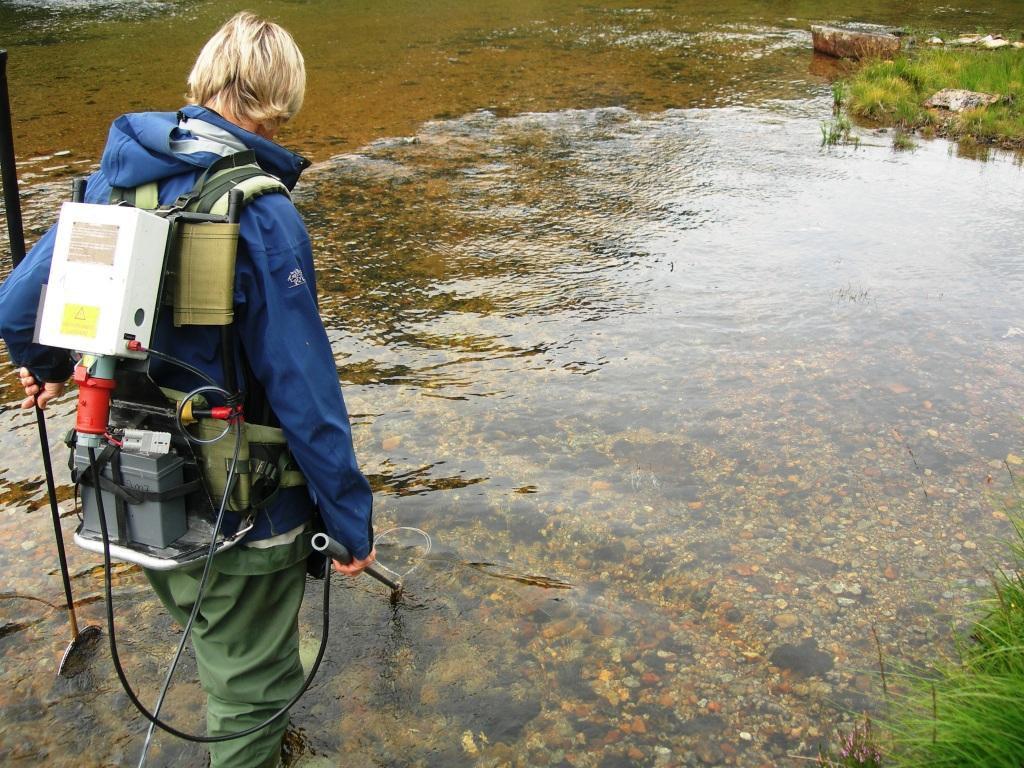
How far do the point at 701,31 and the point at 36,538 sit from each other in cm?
1752

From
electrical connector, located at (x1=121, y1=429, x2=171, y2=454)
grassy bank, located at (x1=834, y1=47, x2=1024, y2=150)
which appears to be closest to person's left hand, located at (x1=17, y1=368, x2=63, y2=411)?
electrical connector, located at (x1=121, y1=429, x2=171, y2=454)

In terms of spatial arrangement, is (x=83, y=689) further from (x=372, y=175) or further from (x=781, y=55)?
(x=781, y=55)

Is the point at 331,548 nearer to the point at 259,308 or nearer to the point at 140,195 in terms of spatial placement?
the point at 259,308

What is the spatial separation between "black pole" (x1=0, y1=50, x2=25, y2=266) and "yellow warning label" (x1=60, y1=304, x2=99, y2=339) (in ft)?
2.64

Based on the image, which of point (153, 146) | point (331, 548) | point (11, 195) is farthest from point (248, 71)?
point (331, 548)

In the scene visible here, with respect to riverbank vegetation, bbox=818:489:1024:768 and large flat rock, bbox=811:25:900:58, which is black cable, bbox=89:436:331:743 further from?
large flat rock, bbox=811:25:900:58

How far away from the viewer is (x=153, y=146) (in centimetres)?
244

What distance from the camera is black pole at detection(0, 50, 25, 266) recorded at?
2915mm

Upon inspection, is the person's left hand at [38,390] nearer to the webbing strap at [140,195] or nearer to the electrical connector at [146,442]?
the electrical connector at [146,442]

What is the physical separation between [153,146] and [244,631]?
1.49 meters

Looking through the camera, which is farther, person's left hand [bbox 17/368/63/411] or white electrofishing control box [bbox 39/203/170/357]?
person's left hand [bbox 17/368/63/411]

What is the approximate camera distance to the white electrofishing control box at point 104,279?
224 cm

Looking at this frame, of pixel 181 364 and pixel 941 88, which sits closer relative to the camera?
pixel 181 364

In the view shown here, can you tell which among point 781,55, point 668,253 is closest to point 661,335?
point 668,253
